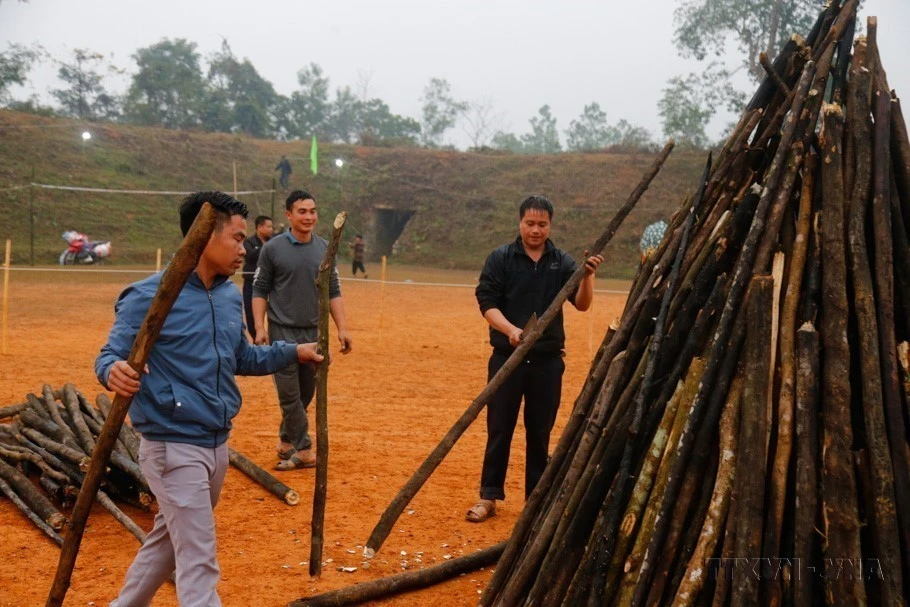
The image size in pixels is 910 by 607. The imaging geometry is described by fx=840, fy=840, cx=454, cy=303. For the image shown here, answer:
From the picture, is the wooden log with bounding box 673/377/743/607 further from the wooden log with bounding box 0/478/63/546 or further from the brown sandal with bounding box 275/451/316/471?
the brown sandal with bounding box 275/451/316/471

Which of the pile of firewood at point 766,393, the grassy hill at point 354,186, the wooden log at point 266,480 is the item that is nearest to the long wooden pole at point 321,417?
the pile of firewood at point 766,393

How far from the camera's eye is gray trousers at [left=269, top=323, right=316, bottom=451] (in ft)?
20.0

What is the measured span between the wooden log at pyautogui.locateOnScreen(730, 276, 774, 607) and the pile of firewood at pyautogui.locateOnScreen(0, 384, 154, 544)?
3.15 metres

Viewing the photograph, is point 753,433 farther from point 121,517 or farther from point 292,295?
point 292,295

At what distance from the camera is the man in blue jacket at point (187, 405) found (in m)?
3.13

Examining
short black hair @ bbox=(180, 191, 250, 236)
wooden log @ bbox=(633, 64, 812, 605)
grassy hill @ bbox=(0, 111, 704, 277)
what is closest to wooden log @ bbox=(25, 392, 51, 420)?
short black hair @ bbox=(180, 191, 250, 236)

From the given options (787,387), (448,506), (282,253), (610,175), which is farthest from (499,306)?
(610,175)

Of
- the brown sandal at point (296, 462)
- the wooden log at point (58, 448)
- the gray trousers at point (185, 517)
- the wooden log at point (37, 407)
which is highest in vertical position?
the gray trousers at point (185, 517)

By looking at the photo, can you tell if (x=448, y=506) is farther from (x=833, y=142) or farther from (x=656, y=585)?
(x=833, y=142)

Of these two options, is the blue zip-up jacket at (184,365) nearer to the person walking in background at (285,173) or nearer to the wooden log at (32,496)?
the wooden log at (32,496)

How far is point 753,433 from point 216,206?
2.12 m

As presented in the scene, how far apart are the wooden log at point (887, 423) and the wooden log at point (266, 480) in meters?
3.68

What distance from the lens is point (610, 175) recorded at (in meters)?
42.2

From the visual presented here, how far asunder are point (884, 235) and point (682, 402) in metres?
0.98
